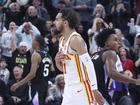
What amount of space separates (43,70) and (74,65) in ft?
17.4

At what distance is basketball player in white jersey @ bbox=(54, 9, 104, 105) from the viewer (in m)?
7.78

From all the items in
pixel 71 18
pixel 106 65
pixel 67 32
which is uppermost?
pixel 71 18

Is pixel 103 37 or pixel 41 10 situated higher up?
pixel 41 10

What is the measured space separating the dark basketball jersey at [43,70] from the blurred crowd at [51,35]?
128 millimetres

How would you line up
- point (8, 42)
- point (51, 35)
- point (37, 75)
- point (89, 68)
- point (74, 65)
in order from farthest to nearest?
point (51, 35) < point (8, 42) < point (37, 75) < point (74, 65) < point (89, 68)

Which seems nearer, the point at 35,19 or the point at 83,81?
the point at 83,81

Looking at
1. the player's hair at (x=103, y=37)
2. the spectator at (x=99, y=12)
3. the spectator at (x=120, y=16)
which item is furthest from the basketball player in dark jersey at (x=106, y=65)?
the spectator at (x=120, y=16)

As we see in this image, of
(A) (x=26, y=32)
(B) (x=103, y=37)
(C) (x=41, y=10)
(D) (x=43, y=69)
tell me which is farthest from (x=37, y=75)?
(C) (x=41, y=10)

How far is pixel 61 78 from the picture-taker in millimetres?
12328

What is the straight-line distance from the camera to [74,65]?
7.88 metres

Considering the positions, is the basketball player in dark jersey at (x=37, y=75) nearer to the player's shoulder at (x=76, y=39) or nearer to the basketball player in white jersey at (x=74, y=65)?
the basketball player in white jersey at (x=74, y=65)

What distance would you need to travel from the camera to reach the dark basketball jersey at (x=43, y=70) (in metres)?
12.9

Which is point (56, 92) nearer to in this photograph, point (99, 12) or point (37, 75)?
point (37, 75)

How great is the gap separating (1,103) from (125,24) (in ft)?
20.5
